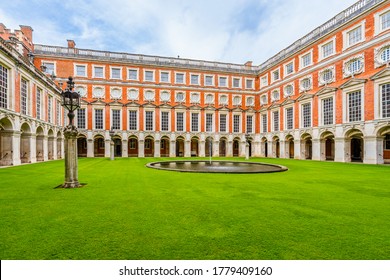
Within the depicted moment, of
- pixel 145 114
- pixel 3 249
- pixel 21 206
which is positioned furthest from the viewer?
pixel 145 114

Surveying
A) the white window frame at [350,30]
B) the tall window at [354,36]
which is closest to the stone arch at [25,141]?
the white window frame at [350,30]

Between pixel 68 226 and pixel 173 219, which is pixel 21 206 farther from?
pixel 173 219

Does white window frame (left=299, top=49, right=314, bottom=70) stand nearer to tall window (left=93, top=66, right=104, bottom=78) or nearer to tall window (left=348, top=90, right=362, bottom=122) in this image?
tall window (left=348, top=90, right=362, bottom=122)

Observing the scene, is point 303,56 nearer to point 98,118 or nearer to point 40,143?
point 98,118

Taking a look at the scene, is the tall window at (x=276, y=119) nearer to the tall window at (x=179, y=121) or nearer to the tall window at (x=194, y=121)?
the tall window at (x=194, y=121)

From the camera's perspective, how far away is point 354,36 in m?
24.7

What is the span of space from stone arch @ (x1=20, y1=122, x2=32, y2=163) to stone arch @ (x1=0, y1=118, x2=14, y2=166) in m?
2.85

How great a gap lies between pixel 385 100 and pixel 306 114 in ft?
32.2

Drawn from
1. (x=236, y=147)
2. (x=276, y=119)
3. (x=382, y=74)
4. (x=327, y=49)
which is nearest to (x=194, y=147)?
(x=236, y=147)

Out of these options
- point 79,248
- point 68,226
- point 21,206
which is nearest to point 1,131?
point 21,206

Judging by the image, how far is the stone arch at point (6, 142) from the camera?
19.5 metres

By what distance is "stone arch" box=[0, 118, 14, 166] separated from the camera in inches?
768

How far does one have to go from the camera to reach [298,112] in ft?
105

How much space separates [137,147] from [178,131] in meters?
8.14
